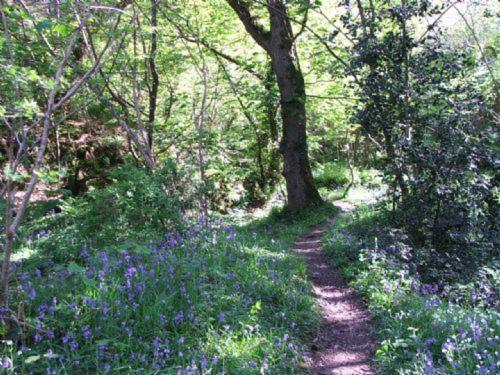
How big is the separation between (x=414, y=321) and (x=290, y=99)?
700 centimetres

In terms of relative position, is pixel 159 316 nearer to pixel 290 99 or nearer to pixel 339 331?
pixel 339 331

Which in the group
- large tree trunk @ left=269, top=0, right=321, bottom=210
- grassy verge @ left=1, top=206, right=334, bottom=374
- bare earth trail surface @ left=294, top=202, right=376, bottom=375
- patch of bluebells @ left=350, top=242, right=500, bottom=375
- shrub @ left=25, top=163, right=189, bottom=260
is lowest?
bare earth trail surface @ left=294, top=202, right=376, bottom=375

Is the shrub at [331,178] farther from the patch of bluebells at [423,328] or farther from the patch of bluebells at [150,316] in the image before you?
the patch of bluebells at [150,316]

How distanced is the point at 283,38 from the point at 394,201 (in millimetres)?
5265

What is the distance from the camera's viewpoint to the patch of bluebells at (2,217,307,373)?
9.70 ft

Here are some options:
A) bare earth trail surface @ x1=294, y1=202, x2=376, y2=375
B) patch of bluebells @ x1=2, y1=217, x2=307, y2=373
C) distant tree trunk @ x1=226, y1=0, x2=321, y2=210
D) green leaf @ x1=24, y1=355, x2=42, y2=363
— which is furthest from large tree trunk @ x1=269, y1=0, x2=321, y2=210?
green leaf @ x1=24, y1=355, x2=42, y2=363

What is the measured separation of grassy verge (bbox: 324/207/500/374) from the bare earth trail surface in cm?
14

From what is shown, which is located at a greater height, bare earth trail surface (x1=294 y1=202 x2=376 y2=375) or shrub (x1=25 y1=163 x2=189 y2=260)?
shrub (x1=25 y1=163 x2=189 y2=260)

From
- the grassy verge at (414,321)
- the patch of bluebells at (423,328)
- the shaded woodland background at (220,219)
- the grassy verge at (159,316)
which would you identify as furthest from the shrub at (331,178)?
the grassy verge at (159,316)

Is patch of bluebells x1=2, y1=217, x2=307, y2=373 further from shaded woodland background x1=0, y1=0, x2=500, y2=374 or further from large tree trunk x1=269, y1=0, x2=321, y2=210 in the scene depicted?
large tree trunk x1=269, y1=0, x2=321, y2=210

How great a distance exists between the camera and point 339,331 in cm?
453

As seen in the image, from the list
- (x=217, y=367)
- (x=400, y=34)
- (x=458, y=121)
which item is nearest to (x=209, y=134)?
(x=400, y=34)

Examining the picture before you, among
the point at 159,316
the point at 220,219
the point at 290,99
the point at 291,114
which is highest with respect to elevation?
the point at 290,99

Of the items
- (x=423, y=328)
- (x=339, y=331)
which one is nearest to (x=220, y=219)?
(x=339, y=331)
